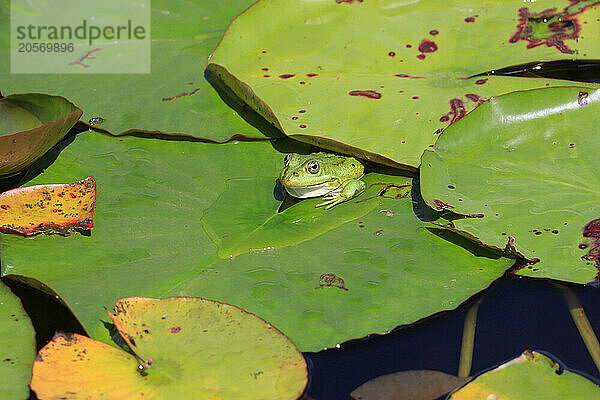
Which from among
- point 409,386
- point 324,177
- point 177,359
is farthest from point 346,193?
point 177,359

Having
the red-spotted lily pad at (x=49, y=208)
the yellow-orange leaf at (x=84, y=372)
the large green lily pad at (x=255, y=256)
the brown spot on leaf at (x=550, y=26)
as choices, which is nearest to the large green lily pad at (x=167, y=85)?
the large green lily pad at (x=255, y=256)

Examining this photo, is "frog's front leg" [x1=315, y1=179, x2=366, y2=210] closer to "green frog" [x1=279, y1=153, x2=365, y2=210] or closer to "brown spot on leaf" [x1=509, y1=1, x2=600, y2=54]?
"green frog" [x1=279, y1=153, x2=365, y2=210]

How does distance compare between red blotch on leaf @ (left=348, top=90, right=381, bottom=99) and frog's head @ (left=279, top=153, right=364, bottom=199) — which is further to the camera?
red blotch on leaf @ (left=348, top=90, right=381, bottom=99)

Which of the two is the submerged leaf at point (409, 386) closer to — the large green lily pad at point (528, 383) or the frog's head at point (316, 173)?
the large green lily pad at point (528, 383)

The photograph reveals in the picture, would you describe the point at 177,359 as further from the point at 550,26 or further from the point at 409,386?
the point at 550,26

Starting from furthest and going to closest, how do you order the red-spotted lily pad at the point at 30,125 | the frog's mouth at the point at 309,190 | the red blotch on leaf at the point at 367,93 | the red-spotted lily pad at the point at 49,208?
1. the red blotch on leaf at the point at 367,93
2. the frog's mouth at the point at 309,190
3. the red-spotted lily pad at the point at 30,125
4. the red-spotted lily pad at the point at 49,208

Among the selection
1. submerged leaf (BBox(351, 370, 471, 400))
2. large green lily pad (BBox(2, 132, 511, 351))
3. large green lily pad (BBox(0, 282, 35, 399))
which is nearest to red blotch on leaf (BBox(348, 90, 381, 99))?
large green lily pad (BBox(2, 132, 511, 351))
